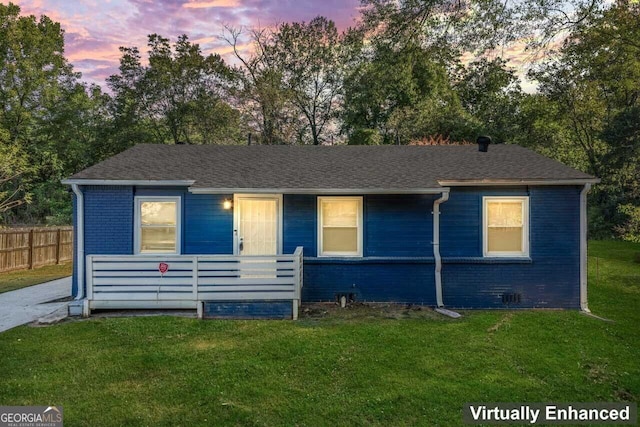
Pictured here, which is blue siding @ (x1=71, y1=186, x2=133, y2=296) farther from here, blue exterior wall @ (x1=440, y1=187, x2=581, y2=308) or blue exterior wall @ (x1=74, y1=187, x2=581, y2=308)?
blue exterior wall @ (x1=440, y1=187, x2=581, y2=308)

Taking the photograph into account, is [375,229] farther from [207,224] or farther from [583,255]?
[583,255]

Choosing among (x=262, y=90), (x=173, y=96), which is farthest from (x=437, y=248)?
(x=173, y=96)

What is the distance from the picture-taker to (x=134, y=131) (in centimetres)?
2330

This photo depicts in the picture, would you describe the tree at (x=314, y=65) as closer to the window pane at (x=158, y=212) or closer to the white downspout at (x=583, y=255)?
the window pane at (x=158, y=212)

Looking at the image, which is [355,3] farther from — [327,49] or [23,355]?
[327,49]

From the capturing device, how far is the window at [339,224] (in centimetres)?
832

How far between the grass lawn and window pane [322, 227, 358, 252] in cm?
161

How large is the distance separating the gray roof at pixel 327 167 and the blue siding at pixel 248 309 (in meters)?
2.37

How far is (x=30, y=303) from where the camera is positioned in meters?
8.17

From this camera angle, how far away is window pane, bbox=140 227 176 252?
8242mm

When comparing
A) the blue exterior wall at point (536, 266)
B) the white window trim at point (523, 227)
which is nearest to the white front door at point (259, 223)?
the blue exterior wall at point (536, 266)

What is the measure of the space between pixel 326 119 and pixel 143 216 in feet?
74.7

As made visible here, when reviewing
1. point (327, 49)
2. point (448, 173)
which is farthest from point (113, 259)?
point (327, 49)

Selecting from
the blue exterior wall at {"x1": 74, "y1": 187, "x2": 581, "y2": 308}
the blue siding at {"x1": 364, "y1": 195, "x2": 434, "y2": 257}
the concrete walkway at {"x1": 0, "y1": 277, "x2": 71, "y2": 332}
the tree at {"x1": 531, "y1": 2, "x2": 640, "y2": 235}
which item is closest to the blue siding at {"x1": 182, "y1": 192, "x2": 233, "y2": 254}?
the blue exterior wall at {"x1": 74, "y1": 187, "x2": 581, "y2": 308}
